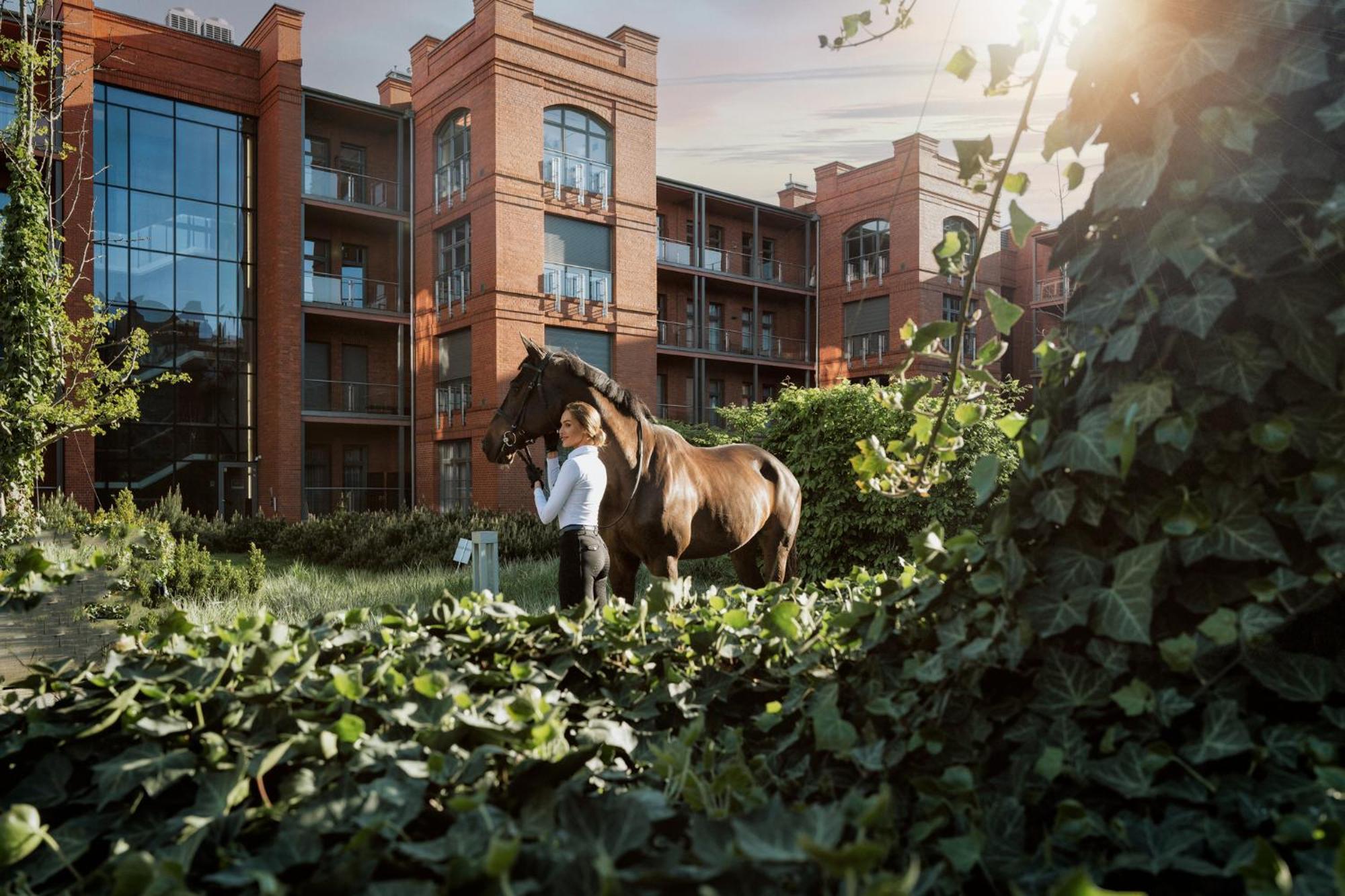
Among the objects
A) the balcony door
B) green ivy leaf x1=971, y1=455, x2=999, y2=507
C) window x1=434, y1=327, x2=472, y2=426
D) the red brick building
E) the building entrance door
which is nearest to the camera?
green ivy leaf x1=971, y1=455, x2=999, y2=507

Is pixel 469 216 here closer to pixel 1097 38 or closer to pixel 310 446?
pixel 310 446

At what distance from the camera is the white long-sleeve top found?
242 inches

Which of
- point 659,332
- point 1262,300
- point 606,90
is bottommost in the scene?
point 1262,300

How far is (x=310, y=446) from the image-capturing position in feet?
95.1

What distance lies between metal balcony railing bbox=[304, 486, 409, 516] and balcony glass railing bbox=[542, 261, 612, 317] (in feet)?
25.8

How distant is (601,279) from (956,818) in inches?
1124

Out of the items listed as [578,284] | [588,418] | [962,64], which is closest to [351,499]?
[578,284]

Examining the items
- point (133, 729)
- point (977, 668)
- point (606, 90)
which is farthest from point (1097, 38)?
point (606, 90)

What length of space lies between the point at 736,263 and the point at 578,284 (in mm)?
10892

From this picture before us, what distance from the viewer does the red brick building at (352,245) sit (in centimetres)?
2597

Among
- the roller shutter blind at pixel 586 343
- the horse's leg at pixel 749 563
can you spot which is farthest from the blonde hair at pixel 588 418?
the roller shutter blind at pixel 586 343

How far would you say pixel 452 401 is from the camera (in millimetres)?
27969

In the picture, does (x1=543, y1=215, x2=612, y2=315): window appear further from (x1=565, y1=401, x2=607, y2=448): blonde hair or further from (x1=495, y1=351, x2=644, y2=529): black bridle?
(x1=565, y1=401, x2=607, y2=448): blonde hair

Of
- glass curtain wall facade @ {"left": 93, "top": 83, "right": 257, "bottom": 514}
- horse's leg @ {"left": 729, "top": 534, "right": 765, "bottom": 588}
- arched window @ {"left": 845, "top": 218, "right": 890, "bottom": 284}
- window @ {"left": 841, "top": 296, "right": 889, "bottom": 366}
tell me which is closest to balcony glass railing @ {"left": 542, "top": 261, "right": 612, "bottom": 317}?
glass curtain wall facade @ {"left": 93, "top": 83, "right": 257, "bottom": 514}
